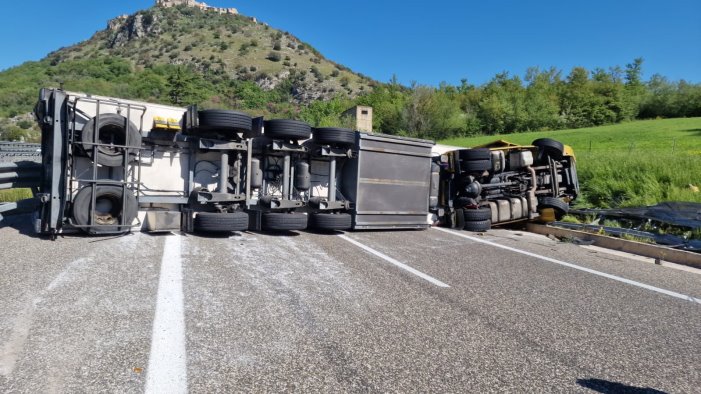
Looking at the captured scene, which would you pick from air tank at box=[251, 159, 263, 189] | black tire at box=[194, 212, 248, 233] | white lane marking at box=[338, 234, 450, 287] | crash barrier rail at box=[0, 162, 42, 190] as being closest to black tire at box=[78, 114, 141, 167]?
black tire at box=[194, 212, 248, 233]

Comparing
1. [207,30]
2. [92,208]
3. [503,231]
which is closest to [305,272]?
[92,208]

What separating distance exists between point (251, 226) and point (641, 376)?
19.1ft

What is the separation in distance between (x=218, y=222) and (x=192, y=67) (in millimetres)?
96830

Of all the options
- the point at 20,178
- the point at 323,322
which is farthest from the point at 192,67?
the point at 323,322

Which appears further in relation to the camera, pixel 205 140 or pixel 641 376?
pixel 205 140

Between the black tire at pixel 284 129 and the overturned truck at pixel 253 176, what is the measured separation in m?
0.02

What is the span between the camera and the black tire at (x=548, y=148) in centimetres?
969

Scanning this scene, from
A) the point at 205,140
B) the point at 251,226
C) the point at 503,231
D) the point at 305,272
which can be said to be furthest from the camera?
the point at 503,231

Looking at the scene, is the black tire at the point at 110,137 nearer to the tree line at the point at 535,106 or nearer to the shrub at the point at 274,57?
the tree line at the point at 535,106

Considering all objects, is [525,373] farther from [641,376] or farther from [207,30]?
[207,30]

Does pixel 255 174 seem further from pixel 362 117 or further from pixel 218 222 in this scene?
pixel 362 117

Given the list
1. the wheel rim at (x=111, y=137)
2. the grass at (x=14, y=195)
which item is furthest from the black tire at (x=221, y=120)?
the grass at (x=14, y=195)

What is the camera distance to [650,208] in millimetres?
8367

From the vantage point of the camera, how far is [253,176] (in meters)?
7.00
